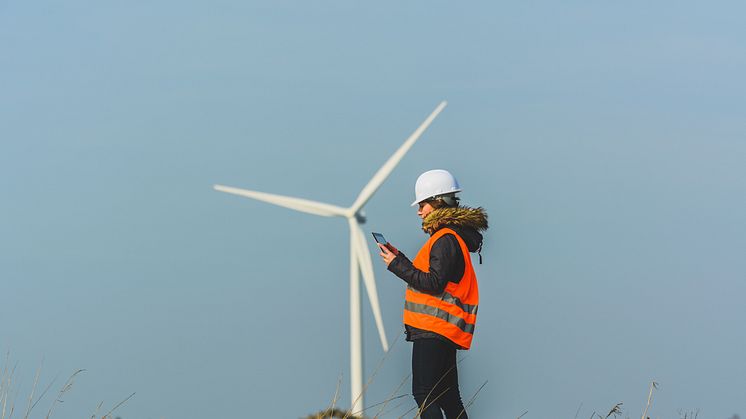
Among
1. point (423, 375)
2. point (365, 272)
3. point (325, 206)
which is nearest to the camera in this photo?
point (423, 375)

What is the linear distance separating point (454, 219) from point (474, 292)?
58cm

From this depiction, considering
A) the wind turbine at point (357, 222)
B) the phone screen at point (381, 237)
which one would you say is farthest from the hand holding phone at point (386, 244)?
the wind turbine at point (357, 222)

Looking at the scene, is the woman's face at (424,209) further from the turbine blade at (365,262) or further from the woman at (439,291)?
the turbine blade at (365,262)

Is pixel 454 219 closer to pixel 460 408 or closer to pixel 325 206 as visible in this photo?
pixel 460 408

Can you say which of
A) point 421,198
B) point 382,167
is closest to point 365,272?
point 382,167

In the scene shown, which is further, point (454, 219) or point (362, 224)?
point (362, 224)

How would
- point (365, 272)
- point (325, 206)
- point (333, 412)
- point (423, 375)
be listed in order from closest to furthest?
point (333, 412) → point (423, 375) → point (365, 272) → point (325, 206)

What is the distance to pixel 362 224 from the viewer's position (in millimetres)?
19672

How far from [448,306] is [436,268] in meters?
0.32

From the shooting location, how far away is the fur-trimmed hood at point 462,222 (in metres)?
9.24

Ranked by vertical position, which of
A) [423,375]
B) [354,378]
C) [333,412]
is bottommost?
[333,412]

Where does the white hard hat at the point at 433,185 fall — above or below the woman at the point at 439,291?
above

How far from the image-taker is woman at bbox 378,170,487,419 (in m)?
9.06

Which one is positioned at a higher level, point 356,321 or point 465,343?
point 356,321
